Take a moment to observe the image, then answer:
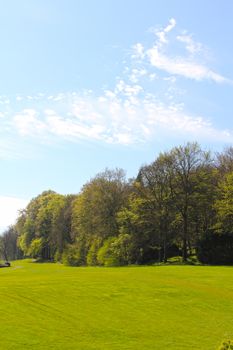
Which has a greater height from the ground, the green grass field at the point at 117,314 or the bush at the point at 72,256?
the bush at the point at 72,256

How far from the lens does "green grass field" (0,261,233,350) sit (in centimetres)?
1805

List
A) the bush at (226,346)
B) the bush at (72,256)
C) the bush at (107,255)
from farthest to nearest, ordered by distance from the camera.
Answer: the bush at (72,256)
the bush at (107,255)
the bush at (226,346)

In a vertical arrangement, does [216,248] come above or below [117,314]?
above

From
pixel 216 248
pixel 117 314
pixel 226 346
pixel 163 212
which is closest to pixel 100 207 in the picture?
pixel 163 212

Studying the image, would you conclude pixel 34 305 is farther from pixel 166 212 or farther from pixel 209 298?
pixel 166 212

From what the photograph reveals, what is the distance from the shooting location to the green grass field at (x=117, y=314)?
1805cm

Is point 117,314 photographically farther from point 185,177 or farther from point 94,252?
point 94,252

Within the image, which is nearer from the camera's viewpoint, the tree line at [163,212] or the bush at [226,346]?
the bush at [226,346]

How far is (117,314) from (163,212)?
146 feet

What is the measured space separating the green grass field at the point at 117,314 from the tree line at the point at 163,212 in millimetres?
25497

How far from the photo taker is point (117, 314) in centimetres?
2384

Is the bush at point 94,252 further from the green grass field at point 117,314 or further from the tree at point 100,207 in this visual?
the green grass field at point 117,314

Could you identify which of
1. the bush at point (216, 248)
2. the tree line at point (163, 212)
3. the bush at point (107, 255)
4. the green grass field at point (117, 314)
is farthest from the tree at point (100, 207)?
the green grass field at point (117, 314)

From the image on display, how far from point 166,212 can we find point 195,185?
19.8 ft
